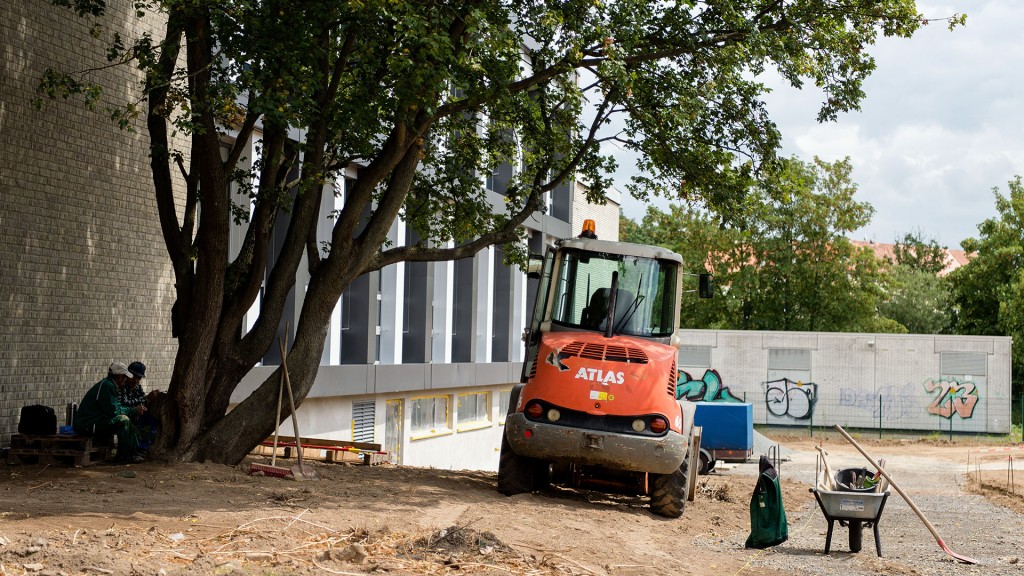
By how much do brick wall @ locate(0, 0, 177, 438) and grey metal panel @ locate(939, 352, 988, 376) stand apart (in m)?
34.5

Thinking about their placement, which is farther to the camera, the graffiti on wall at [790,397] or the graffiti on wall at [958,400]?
the graffiti on wall at [790,397]

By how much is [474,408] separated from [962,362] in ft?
75.1

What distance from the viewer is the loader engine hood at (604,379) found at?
529 inches

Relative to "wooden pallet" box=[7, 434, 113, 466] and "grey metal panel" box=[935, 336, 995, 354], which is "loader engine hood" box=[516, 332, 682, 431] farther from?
"grey metal panel" box=[935, 336, 995, 354]

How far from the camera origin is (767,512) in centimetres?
1233

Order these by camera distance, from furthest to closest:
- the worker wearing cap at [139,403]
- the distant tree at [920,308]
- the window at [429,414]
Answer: the distant tree at [920,308] → the window at [429,414] → the worker wearing cap at [139,403]

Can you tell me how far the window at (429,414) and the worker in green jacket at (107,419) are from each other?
11820 millimetres

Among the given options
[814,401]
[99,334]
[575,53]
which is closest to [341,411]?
[99,334]

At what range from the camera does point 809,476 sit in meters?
26.3

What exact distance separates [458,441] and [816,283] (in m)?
25.8

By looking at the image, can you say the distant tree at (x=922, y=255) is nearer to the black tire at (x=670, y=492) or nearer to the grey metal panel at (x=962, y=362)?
the grey metal panel at (x=962, y=362)

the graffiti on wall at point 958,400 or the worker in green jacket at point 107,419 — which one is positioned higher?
the worker in green jacket at point 107,419

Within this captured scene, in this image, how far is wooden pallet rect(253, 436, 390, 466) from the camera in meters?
16.2

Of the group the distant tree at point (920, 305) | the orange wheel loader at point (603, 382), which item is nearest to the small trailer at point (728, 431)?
the orange wheel loader at point (603, 382)
